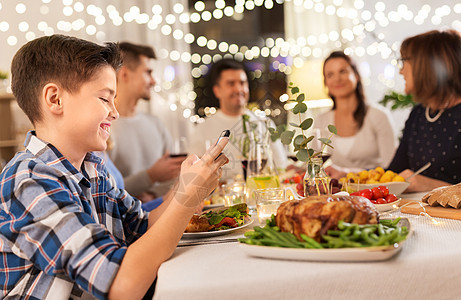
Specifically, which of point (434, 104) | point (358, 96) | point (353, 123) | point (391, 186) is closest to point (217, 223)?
point (391, 186)

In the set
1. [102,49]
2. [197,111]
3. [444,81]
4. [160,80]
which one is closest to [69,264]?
[102,49]

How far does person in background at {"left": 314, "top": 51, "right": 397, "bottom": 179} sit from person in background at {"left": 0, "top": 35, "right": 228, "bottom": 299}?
2.17 m

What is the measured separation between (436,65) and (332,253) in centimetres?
193

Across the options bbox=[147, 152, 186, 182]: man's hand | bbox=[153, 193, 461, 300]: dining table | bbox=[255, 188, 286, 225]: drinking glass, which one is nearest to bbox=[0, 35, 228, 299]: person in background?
bbox=[153, 193, 461, 300]: dining table

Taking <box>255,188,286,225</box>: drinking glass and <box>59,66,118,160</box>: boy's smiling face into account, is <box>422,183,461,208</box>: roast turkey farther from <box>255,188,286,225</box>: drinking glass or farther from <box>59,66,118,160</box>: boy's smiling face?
<box>59,66,118,160</box>: boy's smiling face

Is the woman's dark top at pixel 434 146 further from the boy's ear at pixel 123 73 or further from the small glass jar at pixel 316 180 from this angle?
the boy's ear at pixel 123 73

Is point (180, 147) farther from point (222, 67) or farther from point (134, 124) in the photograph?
point (222, 67)

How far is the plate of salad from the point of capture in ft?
4.17

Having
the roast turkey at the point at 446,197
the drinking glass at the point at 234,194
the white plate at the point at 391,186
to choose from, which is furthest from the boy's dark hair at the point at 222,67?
the roast turkey at the point at 446,197

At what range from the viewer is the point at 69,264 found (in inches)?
38.7

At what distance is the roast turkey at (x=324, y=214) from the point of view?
0.94 m

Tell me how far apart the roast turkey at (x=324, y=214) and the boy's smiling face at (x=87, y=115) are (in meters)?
0.52

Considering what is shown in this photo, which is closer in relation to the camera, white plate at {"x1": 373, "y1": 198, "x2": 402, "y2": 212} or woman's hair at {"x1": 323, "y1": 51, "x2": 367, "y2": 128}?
white plate at {"x1": 373, "y1": 198, "x2": 402, "y2": 212}

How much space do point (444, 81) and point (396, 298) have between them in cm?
183
